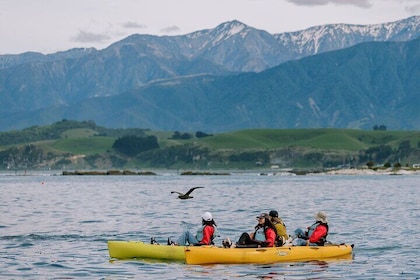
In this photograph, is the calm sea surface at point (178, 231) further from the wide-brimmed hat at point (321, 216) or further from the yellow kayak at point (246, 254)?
the wide-brimmed hat at point (321, 216)

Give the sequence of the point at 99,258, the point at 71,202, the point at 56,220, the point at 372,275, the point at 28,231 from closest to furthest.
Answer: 1. the point at 372,275
2. the point at 99,258
3. the point at 28,231
4. the point at 56,220
5. the point at 71,202

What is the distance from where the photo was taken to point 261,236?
48438mm

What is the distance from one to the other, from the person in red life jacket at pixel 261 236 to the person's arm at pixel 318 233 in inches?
108

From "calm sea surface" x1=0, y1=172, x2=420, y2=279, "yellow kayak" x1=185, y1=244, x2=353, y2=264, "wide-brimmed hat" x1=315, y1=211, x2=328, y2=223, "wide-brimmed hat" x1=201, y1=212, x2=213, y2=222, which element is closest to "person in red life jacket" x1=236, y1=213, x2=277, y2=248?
"yellow kayak" x1=185, y1=244, x2=353, y2=264

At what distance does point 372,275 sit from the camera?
4500 cm

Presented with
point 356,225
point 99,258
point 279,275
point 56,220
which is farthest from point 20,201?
point 279,275

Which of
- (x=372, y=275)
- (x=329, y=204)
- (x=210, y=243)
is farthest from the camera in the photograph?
(x=329, y=204)

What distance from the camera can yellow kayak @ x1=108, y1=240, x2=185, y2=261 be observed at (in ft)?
159

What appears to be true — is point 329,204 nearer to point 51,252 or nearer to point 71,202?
point 71,202

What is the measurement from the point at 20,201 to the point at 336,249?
78.5 metres

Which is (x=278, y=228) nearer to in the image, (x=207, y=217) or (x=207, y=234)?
(x=207, y=234)

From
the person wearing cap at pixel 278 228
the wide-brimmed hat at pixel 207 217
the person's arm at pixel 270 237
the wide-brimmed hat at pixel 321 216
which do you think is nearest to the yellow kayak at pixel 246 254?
the person's arm at pixel 270 237

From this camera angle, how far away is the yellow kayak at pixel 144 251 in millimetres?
48388

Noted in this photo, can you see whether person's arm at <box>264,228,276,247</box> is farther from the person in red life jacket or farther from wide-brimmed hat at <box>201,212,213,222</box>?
wide-brimmed hat at <box>201,212,213,222</box>
